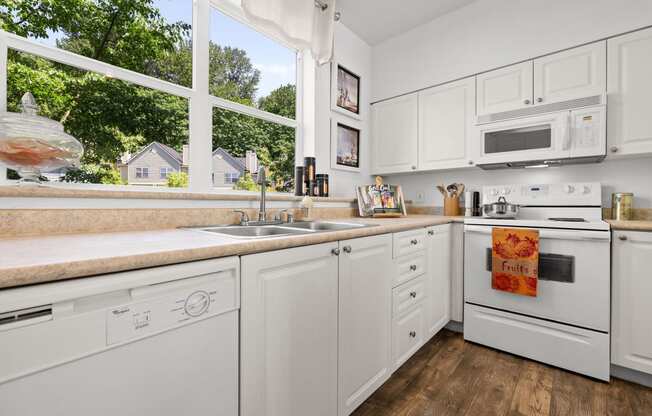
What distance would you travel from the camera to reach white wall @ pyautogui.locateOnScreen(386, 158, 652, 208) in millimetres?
2055

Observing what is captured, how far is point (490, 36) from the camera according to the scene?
2.45 meters

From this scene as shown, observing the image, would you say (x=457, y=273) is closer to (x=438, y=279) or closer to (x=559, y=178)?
(x=438, y=279)

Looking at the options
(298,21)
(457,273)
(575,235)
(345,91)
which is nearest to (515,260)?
(575,235)

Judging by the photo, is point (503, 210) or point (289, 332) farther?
point (503, 210)

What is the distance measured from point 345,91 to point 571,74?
5.67ft

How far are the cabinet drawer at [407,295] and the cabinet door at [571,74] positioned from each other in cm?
164

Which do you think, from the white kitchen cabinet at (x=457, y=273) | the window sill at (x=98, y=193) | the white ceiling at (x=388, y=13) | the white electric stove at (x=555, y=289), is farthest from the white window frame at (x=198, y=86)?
the white electric stove at (x=555, y=289)

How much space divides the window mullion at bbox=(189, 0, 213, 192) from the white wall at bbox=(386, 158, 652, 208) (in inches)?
83.4

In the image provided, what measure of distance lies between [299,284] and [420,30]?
9.40ft

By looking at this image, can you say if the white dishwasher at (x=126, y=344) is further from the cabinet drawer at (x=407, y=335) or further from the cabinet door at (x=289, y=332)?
the cabinet drawer at (x=407, y=335)

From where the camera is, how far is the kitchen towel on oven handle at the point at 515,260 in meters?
1.88

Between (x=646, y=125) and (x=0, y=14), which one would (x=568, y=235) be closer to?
(x=646, y=125)

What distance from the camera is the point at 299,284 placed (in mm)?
1079

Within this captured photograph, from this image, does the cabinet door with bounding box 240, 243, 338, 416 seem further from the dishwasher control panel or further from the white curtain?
the white curtain
